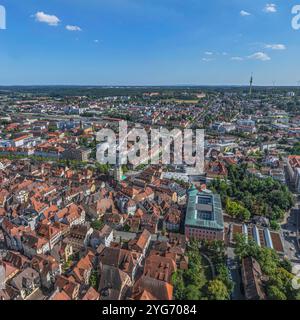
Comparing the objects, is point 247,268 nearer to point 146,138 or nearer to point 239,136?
point 146,138

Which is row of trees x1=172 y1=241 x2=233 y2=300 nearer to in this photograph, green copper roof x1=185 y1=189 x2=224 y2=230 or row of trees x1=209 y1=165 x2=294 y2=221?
green copper roof x1=185 y1=189 x2=224 y2=230

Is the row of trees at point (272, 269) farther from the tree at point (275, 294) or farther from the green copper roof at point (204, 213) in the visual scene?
the green copper roof at point (204, 213)

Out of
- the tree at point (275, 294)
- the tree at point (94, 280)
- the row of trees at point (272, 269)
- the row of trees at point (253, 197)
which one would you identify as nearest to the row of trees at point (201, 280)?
the row of trees at point (272, 269)

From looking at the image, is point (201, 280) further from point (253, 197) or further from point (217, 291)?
point (253, 197)

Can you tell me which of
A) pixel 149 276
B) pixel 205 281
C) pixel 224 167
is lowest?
pixel 205 281

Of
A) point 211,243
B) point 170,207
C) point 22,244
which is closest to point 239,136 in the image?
point 170,207

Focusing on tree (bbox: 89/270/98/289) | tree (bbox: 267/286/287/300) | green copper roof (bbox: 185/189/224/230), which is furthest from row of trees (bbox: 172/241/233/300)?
tree (bbox: 89/270/98/289)

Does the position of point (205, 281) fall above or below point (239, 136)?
below
